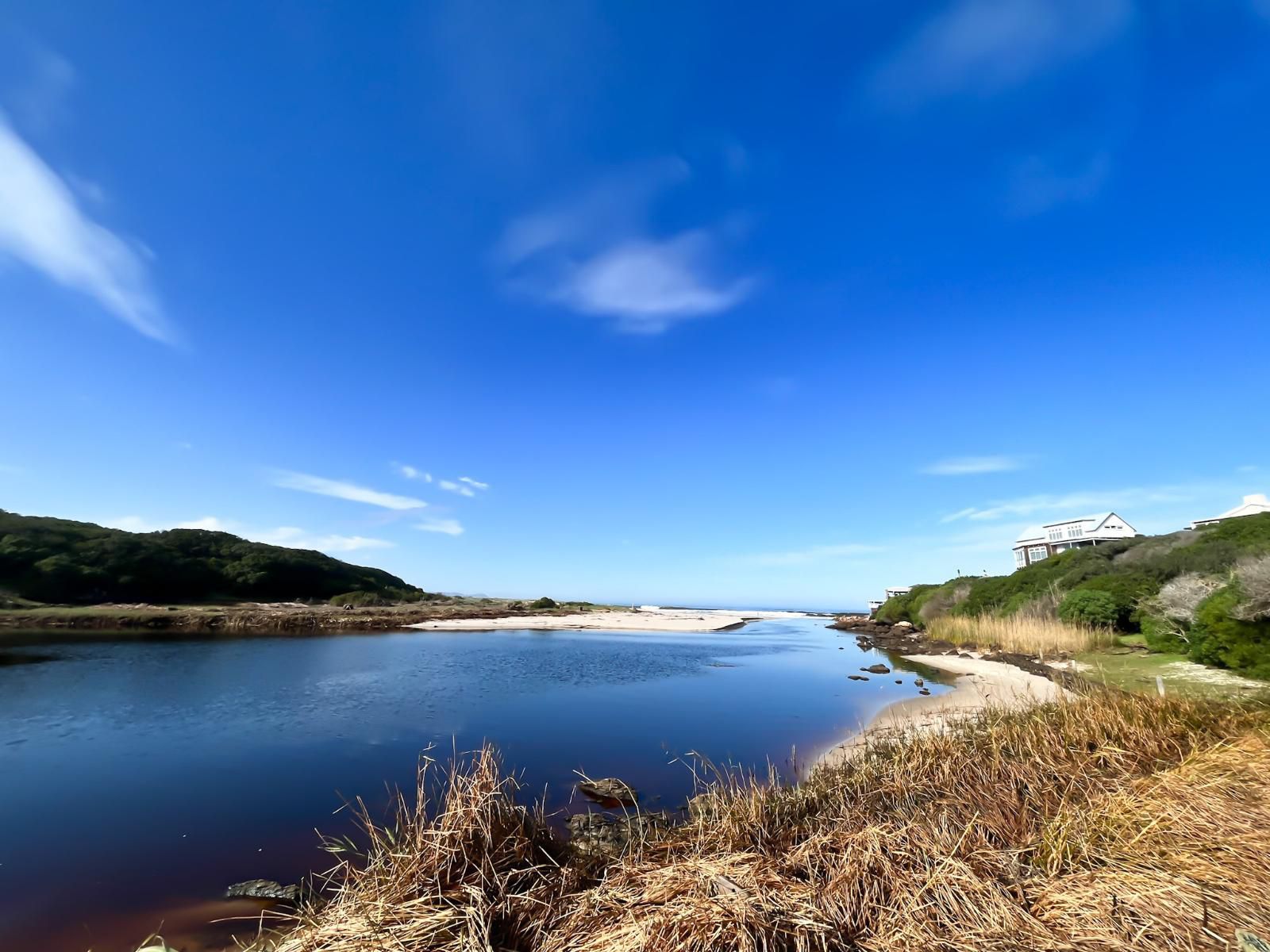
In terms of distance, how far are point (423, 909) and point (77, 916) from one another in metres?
6.91

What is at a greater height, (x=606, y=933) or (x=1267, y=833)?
(x=1267, y=833)

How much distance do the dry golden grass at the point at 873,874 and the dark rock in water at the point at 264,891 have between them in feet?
11.3

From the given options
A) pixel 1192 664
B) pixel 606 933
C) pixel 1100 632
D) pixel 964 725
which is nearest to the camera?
pixel 606 933

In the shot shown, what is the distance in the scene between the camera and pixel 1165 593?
20.9 metres

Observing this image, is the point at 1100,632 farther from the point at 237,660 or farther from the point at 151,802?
the point at 237,660

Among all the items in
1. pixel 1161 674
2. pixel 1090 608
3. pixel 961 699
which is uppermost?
pixel 1090 608

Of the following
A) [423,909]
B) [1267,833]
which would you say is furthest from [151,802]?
[1267,833]

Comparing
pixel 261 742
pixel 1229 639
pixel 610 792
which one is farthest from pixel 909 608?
pixel 261 742

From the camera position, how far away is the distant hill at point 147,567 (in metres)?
61.8

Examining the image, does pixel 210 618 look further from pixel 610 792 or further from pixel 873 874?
pixel 873 874

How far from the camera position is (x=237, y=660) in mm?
29844

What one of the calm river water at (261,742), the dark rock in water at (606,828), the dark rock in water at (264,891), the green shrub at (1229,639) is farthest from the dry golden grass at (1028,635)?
the dark rock in water at (264,891)

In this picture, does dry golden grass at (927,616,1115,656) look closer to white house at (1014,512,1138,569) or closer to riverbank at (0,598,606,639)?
white house at (1014,512,1138,569)

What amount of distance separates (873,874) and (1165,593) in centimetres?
2413
